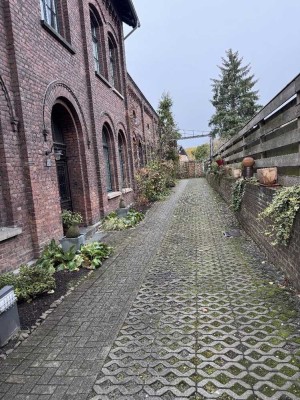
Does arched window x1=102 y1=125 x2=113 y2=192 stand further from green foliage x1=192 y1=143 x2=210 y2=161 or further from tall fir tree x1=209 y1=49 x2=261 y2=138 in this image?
green foliage x1=192 y1=143 x2=210 y2=161

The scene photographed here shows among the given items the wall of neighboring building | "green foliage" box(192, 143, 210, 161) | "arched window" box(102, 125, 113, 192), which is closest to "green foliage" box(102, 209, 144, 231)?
"arched window" box(102, 125, 113, 192)

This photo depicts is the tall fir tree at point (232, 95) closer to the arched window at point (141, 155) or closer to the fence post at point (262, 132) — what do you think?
the arched window at point (141, 155)

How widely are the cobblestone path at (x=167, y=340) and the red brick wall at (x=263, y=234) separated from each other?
0.27m

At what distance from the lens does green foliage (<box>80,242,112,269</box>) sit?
5328 mm

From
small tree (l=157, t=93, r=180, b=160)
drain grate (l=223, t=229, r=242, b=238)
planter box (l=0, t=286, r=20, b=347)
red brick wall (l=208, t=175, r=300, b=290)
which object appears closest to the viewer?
planter box (l=0, t=286, r=20, b=347)

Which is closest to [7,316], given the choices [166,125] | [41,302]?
[41,302]

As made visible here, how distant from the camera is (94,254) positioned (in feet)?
18.5

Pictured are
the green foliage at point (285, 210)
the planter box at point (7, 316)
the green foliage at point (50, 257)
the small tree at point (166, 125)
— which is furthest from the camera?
the small tree at point (166, 125)

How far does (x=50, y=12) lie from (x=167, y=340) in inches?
293

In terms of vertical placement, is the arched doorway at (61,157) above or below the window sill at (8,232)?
above

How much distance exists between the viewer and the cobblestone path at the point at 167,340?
2320mm

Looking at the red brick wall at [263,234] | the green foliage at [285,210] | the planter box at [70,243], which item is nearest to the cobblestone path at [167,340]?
the red brick wall at [263,234]

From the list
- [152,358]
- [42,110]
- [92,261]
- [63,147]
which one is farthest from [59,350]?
[63,147]

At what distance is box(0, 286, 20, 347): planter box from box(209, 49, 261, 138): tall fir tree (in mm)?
33092
